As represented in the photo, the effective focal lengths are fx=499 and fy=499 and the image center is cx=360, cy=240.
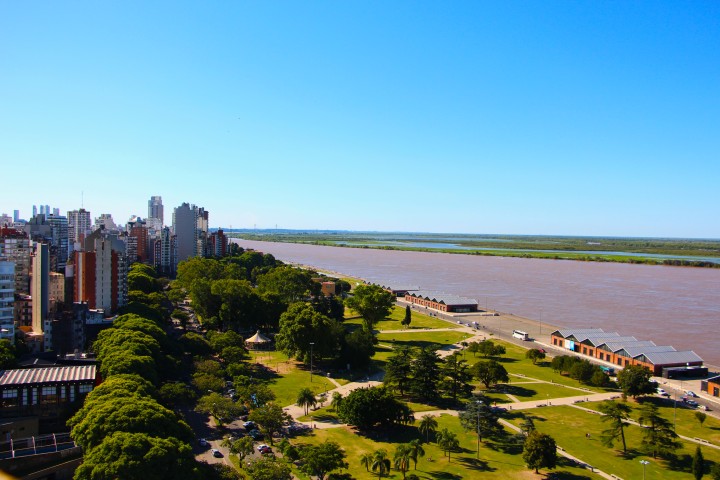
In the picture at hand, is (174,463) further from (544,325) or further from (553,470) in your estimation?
(544,325)

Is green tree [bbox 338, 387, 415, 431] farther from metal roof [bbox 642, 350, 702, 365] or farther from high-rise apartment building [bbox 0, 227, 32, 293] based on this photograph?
high-rise apartment building [bbox 0, 227, 32, 293]

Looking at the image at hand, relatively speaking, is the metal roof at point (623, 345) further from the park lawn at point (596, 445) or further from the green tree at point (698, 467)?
the green tree at point (698, 467)

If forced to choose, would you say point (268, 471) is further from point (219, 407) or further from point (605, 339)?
point (605, 339)

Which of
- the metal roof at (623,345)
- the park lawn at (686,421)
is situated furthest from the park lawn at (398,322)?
the park lawn at (686,421)

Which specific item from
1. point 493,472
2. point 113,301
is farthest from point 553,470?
point 113,301

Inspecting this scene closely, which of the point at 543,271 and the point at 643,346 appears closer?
the point at 643,346

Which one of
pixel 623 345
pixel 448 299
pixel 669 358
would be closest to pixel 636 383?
pixel 669 358
